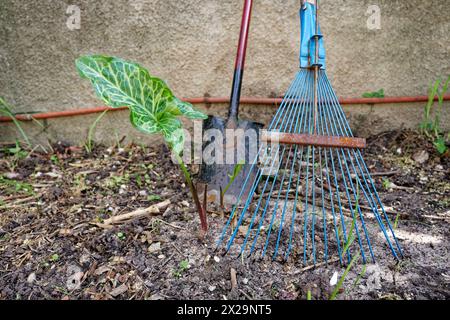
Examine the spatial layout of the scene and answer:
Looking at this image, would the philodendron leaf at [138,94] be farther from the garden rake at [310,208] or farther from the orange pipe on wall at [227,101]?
the orange pipe on wall at [227,101]

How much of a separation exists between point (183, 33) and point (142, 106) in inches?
33.3

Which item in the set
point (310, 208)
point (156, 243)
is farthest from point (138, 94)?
point (310, 208)

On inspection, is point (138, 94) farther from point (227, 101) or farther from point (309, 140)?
point (227, 101)

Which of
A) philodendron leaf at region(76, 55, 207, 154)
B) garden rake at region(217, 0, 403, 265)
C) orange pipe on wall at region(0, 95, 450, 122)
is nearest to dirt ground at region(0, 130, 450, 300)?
garden rake at region(217, 0, 403, 265)

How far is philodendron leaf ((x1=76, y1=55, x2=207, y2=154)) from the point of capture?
3.01 feet

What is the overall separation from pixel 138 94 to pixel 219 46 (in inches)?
33.1

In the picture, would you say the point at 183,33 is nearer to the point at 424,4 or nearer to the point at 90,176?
the point at 90,176

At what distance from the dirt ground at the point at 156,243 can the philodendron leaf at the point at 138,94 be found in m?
0.38

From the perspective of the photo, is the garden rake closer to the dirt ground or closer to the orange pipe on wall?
the dirt ground

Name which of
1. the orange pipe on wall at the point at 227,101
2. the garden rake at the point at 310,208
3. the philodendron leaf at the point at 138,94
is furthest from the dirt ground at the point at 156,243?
the philodendron leaf at the point at 138,94

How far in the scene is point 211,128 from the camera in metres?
1.37

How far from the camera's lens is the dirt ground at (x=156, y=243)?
97 cm

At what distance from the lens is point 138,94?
0.97 m

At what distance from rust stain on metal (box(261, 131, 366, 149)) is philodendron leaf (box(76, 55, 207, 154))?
260mm
